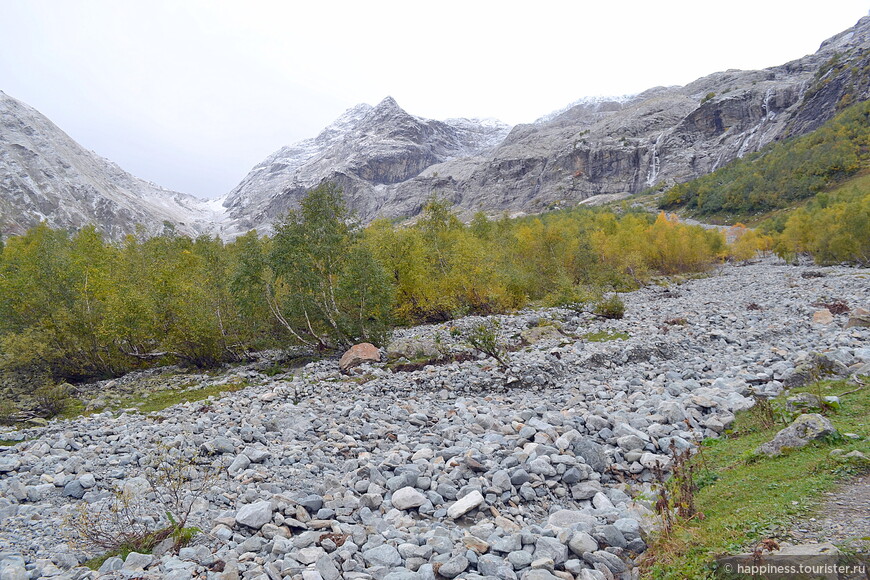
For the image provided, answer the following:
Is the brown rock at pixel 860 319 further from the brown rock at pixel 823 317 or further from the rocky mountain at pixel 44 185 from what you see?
the rocky mountain at pixel 44 185

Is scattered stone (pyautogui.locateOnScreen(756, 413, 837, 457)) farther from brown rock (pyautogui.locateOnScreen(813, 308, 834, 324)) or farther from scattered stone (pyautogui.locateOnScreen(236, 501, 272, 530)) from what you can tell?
brown rock (pyautogui.locateOnScreen(813, 308, 834, 324))

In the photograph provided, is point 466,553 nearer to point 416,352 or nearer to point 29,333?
point 416,352

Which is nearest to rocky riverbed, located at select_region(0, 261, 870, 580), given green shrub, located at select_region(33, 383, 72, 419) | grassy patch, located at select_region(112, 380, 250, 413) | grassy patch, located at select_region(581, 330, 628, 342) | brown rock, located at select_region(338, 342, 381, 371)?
brown rock, located at select_region(338, 342, 381, 371)

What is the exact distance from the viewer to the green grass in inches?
176

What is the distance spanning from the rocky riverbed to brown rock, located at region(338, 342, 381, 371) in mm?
1903

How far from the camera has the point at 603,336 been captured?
20234mm

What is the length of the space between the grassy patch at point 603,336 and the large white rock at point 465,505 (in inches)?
576

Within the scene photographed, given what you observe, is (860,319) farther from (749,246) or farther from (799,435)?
(749,246)

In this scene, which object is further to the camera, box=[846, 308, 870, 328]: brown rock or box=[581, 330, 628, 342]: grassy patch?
box=[581, 330, 628, 342]: grassy patch

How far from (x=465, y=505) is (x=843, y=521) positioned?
4460 mm

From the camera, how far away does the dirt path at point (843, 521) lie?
3.99 m

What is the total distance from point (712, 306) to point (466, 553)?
27.9m

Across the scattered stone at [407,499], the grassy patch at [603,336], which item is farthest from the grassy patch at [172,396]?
the grassy patch at [603,336]

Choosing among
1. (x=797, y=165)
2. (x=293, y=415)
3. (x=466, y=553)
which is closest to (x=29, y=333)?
(x=293, y=415)
